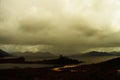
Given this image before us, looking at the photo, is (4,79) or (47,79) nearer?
(47,79)

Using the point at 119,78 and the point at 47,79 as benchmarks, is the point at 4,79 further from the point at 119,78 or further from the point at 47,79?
the point at 119,78

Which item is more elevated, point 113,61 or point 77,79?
point 113,61

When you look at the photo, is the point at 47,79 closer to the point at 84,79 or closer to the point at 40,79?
the point at 40,79

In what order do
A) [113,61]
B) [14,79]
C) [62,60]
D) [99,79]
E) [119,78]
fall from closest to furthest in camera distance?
[99,79] → [119,78] → [14,79] → [113,61] → [62,60]

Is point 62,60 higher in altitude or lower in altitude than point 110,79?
higher

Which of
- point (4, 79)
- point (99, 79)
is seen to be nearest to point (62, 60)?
point (4, 79)

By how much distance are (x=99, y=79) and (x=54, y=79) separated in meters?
11.4

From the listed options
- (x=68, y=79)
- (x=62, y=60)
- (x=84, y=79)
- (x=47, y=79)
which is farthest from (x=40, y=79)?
(x=62, y=60)

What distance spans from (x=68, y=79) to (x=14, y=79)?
1540 centimetres

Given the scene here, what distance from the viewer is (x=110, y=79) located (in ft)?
169

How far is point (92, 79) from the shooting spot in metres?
50.8

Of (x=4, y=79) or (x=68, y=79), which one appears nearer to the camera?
(x=68, y=79)

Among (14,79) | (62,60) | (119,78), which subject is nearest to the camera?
(119,78)

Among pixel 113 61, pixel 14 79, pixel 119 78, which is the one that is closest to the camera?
pixel 119 78
